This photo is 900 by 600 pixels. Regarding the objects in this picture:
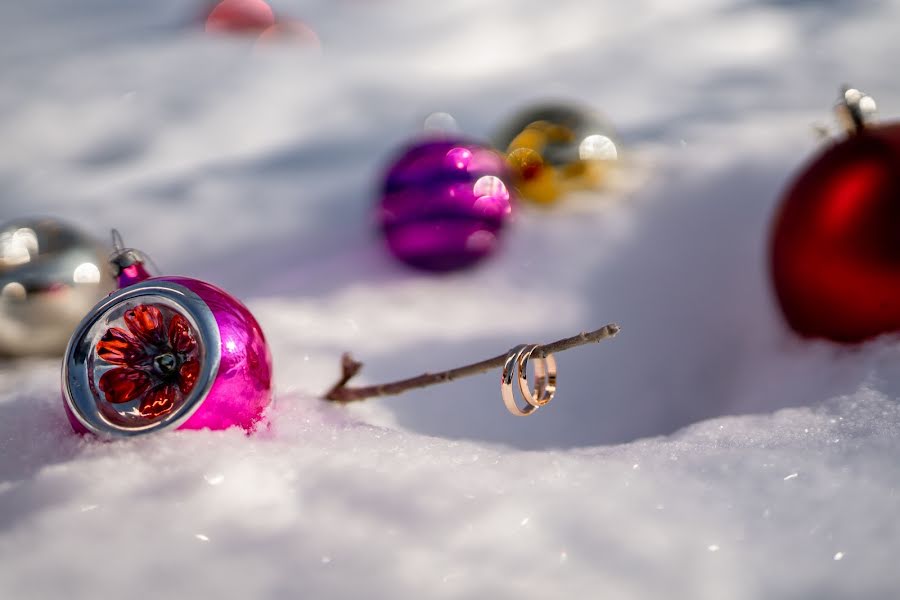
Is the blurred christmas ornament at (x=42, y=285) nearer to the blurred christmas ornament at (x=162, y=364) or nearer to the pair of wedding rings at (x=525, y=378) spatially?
the blurred christmas ornament at (x=162, y=364)

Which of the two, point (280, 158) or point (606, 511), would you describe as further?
point (280, 158)

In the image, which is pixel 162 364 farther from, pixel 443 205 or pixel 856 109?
pixel 856 109

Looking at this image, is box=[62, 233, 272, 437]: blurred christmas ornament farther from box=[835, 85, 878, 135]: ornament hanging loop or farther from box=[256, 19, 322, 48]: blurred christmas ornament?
box=[256, 19, 322, 48]: blurred christmas ornament

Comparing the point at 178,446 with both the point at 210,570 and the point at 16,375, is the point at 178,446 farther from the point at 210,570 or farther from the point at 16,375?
the point at 16,375

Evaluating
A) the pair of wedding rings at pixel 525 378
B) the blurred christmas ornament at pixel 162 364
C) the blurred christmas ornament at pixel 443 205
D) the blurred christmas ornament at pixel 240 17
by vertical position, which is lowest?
Result: the pair of wedding rings at pixel 525 378

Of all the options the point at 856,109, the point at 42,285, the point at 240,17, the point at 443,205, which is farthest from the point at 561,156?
the point at 240,17

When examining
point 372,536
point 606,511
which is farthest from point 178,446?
point 606,511

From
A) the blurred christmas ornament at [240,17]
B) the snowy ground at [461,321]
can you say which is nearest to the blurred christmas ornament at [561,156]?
the snowy ground at [461,321]
